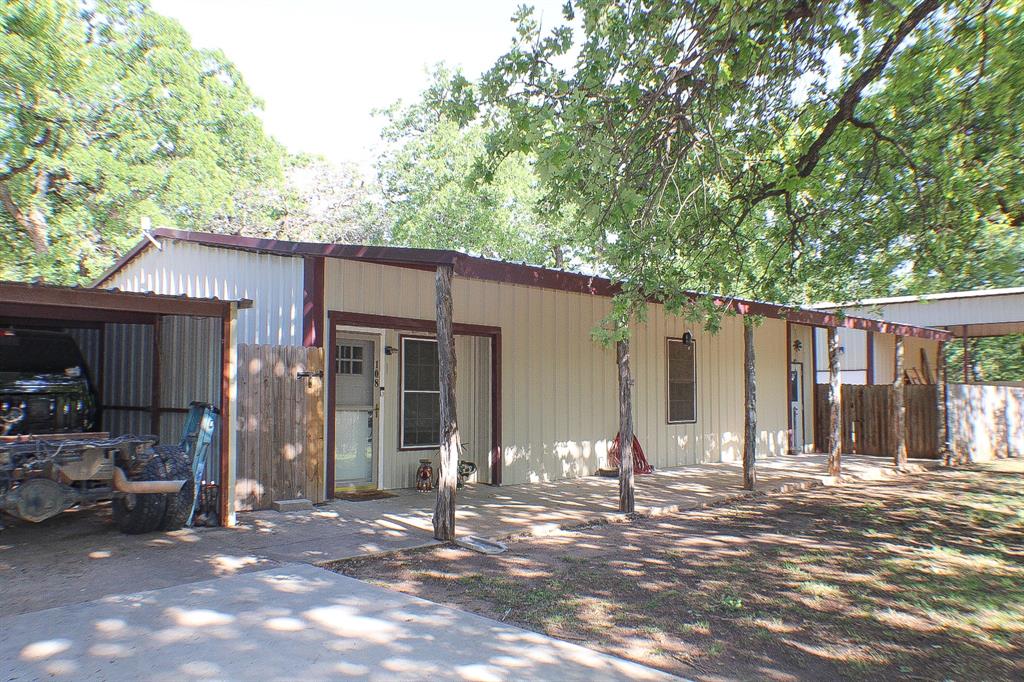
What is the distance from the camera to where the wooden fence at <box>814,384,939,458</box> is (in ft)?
51.5

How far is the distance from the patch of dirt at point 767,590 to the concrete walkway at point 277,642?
0.39 metres

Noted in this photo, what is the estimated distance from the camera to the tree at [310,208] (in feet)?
78.5

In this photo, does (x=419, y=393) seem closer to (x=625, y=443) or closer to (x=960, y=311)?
(x=625, y=443)

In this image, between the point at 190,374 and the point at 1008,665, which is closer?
the point at 1008,665

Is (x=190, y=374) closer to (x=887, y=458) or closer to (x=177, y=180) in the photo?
(x=177, y=180)

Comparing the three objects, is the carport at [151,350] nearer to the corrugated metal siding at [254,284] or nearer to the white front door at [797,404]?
the corrugated metal siding at [254,284]

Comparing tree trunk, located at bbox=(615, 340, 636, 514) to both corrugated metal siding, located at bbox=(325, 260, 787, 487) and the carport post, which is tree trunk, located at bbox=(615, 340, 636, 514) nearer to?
corrugated metal siding, located at bbox=(325, 260, 787, 487)

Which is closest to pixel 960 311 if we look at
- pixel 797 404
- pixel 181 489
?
pixel 797 404

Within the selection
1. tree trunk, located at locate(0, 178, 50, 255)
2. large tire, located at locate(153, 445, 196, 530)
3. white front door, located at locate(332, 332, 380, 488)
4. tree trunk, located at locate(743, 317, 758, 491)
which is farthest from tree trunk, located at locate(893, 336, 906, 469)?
tree trunk, located at locate(0, 178, 50, 255)

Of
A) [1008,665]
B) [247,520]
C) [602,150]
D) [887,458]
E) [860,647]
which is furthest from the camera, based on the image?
[887,458]

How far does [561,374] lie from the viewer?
11734 mm

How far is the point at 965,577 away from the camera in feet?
20.8

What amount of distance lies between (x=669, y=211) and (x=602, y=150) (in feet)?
6.47

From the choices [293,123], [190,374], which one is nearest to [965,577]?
[190,374]
